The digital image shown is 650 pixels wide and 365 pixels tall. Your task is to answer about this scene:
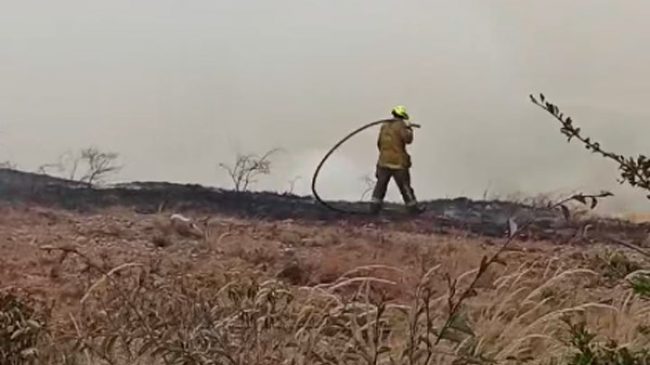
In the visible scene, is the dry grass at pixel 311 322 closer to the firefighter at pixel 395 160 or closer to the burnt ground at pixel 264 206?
the burnt ground at pixel 264 206

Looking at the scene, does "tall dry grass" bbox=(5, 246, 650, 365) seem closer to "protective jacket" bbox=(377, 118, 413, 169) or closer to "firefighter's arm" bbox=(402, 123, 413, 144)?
"firefighter's arm" bbox=(402, 123, 413, 144)

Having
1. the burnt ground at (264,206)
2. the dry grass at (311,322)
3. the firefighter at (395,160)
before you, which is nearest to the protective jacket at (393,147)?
the firefighter at (395,160)

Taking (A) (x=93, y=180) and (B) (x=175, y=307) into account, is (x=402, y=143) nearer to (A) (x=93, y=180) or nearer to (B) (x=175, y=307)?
(A) (x=93, y=180)

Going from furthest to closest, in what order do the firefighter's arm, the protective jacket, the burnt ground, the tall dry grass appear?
the protective jacket < the firefighter's arm < the burnt ground < the tall dry grass

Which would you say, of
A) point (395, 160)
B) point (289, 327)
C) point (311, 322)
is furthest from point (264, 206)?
point (289, 327)

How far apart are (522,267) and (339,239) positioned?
20.8 feet

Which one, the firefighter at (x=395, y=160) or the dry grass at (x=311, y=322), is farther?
the firefighter at (x=395, y=160)

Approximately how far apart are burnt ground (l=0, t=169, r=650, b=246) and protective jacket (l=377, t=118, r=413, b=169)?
69 cm

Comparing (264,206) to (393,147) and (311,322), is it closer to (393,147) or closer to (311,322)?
(393,147)

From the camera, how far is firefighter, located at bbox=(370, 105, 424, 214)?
15492 mm

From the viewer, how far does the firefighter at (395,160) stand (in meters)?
15.5

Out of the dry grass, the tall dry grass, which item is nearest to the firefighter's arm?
the dry grass

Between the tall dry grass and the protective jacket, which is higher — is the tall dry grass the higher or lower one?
the lower one

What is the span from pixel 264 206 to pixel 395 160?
7.05ft
